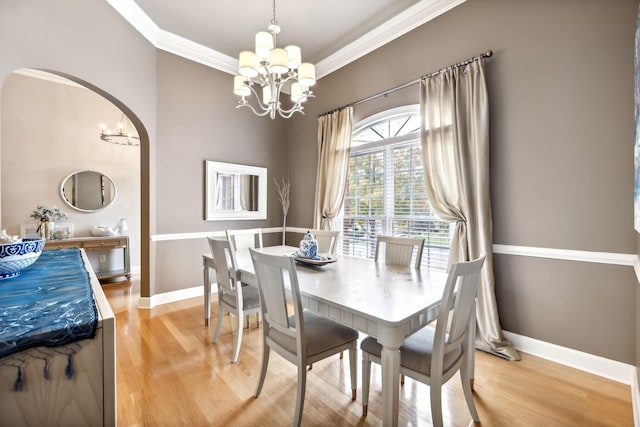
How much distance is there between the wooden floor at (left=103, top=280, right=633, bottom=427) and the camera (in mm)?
1675

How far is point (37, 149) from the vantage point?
413cm

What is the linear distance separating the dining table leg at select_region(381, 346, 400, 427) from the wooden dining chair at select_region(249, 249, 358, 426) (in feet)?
1.46

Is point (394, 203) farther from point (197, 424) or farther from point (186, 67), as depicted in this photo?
point (186, 67)

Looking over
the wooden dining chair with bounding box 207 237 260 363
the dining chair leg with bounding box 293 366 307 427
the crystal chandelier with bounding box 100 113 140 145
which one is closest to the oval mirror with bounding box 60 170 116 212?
the crystal chandelier with bounding box 100 113 140 145

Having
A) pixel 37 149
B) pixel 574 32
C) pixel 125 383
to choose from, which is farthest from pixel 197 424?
pixel 37 149

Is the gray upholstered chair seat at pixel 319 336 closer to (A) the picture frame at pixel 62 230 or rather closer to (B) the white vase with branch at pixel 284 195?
(B) the white vase with branch at pixel 284 195

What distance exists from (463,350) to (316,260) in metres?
1.17

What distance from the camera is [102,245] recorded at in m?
4.31

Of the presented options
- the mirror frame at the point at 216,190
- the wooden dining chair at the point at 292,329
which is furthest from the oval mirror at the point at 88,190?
the wooden dining chair at the point at 292,329

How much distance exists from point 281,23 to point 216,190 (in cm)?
232

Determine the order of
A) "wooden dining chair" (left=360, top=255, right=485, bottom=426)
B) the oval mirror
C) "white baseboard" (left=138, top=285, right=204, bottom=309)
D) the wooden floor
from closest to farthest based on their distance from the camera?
"wooden dining chair" (left=360, top=255, right=485, bottom=426)
the wooden floor
"white baseboard" (left=138, top=285, right=204, bottom=309)
the oval mirror

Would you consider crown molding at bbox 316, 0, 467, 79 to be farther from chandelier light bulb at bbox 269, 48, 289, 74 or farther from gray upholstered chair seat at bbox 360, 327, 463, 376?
gray upholstered chair seat at bbox 360, 327, 463, 376

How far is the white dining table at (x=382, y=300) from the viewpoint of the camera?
129cm

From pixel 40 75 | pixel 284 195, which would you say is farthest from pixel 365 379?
pixel 40 75
